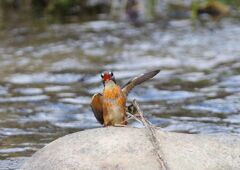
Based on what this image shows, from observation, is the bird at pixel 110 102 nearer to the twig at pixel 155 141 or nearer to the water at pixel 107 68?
the twig at pixel 155 141

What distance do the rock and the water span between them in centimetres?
117

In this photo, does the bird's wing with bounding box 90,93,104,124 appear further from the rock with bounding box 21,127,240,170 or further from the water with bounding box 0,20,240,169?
the water with bounding box 0,20,240,169

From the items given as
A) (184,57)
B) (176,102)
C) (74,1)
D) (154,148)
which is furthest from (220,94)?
(74,1)

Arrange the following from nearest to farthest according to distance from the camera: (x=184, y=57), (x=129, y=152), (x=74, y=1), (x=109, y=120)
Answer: (x=129, y=152) < (x=109, y=120) < (x=184, y=57) < (x=74, y=1)

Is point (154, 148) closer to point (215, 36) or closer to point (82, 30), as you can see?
point (215, 36)

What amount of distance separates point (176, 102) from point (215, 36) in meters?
2.90

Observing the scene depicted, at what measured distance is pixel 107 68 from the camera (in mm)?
9211

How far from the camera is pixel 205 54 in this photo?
31.7 ft

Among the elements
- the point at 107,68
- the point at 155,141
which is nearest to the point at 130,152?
the point at 155,141

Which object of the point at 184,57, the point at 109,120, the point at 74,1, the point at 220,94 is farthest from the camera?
the point at 74,1

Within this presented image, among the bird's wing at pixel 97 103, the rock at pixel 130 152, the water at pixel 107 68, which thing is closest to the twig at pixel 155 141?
the rock at pixel 130 152

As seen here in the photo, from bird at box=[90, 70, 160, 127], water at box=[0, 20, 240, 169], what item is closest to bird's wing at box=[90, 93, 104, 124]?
bird at box=[90, 70, 160, 127]

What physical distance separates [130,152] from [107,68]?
4857 millimetres

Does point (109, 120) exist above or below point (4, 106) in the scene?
above
